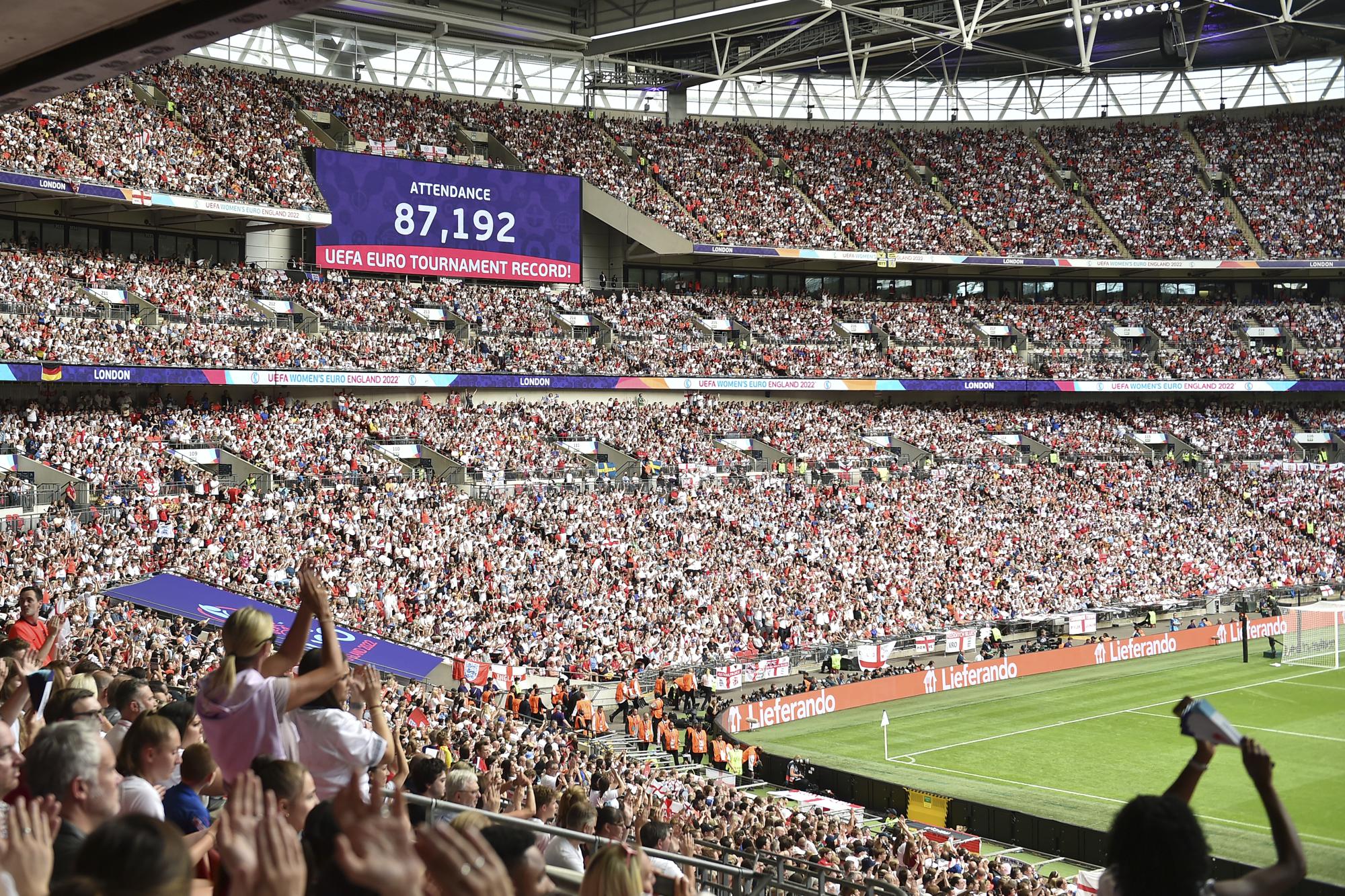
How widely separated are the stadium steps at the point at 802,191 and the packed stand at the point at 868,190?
149 millimetres

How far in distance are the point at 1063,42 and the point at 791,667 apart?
4280cm

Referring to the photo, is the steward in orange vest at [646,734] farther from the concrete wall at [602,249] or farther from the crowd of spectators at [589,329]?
the concrete wall at [602,249]

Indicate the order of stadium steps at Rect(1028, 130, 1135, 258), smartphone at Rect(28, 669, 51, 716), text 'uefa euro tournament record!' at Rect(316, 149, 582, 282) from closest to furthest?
smartphone at Rect(28, 669, 51, 716) < text 'uefa euro tournament record!' at Rect(316, 149, 582, 282) < stadium steps at Rect(1028, 130, 1135, 258)

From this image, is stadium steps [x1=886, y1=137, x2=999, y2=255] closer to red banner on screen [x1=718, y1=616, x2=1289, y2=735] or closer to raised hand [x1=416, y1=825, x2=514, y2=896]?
red banner on screen [x1=718, y1=616, x2=1289, y2=735]

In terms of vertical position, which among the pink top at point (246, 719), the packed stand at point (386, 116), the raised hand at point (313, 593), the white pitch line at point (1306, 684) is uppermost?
the packed stand at point (386, 116)

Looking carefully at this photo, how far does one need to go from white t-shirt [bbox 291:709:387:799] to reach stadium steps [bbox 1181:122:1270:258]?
211ft

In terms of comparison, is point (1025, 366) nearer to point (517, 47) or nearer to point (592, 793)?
point (517, 47)

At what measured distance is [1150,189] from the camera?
2514 inches

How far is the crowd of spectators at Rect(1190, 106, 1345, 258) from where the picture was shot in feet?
202

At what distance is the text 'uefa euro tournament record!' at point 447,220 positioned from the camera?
4675 cm

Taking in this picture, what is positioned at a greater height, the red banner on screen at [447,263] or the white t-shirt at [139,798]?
the red banner on screen at [447,263]

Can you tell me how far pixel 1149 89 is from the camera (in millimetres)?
67125

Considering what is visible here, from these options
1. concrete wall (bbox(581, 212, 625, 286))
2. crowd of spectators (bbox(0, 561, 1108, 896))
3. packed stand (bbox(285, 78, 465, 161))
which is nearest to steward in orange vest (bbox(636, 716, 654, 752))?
crowd of spectators (bbox(0, 561, 1108, 896))

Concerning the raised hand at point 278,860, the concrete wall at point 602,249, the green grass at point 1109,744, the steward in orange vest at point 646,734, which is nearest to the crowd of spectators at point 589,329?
the concrete wall at point 602,249
